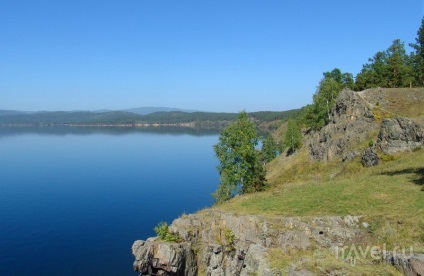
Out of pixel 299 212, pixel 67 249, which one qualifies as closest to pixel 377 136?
pixel 299 212

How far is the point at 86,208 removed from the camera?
279 ft

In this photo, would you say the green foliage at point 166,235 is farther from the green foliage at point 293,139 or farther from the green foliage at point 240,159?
the green foliage at point 293,139

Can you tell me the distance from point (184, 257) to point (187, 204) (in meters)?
55.8

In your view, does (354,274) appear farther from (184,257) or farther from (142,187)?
(142,187)

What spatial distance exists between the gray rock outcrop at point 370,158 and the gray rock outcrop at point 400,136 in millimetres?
1743

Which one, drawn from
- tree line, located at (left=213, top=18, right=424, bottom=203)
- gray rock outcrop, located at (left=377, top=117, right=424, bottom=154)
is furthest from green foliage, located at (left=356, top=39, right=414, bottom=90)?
gray rock outcrop, located at (left=377, top=117, right=424, bottom=154)

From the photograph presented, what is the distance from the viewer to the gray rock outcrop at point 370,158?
159 feet

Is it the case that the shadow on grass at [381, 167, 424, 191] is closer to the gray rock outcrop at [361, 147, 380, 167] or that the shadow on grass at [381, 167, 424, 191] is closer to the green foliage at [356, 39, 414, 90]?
the gray rock outcrop at [361, 147, 380, 167]

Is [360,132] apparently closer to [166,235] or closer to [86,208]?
[166,235]

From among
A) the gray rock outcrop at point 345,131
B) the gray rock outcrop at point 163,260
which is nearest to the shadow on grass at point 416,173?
the gray rock outcrop at point 345,131

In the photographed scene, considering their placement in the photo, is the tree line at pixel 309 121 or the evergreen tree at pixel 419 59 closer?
the tree line at pixel 309 121

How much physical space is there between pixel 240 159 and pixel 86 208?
5168 cm

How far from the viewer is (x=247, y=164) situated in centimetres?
5006

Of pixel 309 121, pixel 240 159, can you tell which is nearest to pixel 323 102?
pixel 309 121
